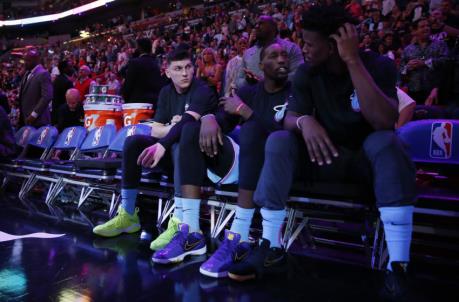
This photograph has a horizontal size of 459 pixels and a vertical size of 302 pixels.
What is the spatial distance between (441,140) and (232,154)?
121cm

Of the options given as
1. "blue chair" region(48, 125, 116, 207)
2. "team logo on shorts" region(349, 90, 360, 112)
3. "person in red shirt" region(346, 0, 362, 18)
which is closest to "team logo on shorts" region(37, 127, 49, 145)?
"blue chair" region(48, 125, 116, 207)

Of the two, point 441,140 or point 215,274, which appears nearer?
point 215,274

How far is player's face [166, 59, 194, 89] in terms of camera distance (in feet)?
9.40

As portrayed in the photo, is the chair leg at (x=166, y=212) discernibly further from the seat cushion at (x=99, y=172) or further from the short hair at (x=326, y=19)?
the short hair at (x=326, y=19)

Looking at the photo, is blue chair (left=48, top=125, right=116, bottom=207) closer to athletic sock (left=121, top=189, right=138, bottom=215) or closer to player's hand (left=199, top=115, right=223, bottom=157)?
Answer: athletic sock (left=121, top=189, right=138, bottom=215)

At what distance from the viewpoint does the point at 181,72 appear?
2.88m

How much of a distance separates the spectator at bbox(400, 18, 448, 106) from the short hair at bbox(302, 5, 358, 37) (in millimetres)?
2469

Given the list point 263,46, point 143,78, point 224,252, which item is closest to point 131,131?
point 143,78

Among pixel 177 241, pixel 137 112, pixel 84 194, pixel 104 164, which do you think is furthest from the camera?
pixel 137 112

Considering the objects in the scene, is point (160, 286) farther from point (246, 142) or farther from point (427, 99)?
point (427, 99)

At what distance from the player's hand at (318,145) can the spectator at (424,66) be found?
8.47ft

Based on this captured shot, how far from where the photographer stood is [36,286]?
1902 millimetres

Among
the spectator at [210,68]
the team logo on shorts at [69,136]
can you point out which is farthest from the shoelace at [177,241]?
the spectator at [210,68]

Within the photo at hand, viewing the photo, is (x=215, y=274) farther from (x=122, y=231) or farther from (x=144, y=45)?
(x=144, y=45)
